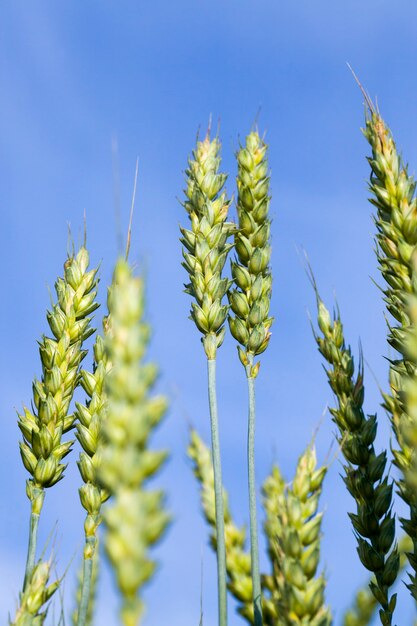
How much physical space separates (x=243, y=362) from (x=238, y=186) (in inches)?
36.8

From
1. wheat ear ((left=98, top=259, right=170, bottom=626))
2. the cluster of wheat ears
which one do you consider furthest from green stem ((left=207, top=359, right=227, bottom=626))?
wheat ear ((left=98, top=259, right=170, bottom=626))

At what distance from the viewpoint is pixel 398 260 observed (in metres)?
3.15

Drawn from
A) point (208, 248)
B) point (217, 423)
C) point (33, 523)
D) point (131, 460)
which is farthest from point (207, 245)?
point (131, 460)

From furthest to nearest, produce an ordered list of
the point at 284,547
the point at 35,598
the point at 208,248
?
the point at 208,248
the point at 35,598
the point at 284,547

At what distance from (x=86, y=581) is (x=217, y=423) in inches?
31.9

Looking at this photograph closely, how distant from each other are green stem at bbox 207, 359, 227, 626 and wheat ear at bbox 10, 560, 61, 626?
2.14 feet

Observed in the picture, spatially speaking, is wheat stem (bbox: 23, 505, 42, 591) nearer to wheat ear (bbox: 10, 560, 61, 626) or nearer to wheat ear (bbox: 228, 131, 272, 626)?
wheat ear (bbox: 10, 560, 61, 626)

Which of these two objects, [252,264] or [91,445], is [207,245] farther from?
[91,445]

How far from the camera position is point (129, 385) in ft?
5.08

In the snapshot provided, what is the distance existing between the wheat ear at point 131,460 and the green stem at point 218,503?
124cm

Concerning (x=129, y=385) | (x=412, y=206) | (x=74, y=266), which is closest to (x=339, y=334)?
(x=412, y=206)

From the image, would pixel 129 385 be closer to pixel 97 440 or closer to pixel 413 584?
pixel 413 584

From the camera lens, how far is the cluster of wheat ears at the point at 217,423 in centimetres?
151

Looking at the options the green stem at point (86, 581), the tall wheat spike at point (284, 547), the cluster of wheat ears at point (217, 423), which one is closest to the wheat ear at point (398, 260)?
the cluster of wheat ears at point (217, 423)
